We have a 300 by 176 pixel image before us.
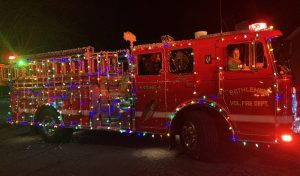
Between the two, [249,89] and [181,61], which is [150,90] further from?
[249,89]

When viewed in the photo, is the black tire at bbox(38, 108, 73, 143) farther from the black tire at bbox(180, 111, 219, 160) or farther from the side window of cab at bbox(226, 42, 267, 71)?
the side window of cab at bbox(226, 42, 267, 71)

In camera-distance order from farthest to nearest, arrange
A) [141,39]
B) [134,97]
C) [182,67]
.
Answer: [141,39] < [134,97] < [182,67]

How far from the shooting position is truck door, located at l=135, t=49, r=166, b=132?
7.87 m

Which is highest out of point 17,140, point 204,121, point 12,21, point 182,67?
point 12,21

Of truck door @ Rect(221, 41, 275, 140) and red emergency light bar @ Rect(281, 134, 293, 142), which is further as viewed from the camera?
truck door @ Rect(221, 41, 275, 140)

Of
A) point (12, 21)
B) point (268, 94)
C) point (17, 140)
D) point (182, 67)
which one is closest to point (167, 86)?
point (182, 67)

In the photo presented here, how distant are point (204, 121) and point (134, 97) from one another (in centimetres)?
200

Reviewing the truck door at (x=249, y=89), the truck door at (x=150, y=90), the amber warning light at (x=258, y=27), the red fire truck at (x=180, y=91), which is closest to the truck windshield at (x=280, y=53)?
the red fire truck at (x=180, y=91)

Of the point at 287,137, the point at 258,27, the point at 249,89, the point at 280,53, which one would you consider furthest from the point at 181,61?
the point at 287,137

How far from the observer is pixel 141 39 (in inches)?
1260

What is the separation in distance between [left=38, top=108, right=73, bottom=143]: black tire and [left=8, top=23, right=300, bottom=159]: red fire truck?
0.03 m

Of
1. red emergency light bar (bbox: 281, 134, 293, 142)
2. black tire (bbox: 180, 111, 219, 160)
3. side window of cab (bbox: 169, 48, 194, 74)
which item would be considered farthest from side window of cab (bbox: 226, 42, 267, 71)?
red emergency light bar (bbox: 281, 134, 293, 142)

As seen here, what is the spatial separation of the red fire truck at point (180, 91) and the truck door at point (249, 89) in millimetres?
18

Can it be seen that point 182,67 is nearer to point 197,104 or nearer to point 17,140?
point 197,104
